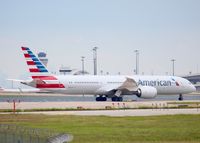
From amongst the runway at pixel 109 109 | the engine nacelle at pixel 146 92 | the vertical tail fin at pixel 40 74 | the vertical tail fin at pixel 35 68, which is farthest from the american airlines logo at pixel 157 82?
the runway at pixel 109 109

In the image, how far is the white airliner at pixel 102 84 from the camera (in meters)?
80.8

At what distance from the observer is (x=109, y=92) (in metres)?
84.8

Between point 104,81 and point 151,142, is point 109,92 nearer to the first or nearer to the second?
point 104,81

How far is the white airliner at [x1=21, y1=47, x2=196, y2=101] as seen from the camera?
80812 mm

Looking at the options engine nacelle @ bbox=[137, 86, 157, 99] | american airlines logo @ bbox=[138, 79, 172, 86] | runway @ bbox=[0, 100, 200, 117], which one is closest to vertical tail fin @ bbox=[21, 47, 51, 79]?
engine nacelle @ bbox=[137, 86, 157, 99]

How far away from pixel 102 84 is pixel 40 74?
30.5 feet

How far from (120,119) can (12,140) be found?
24739 millimetres

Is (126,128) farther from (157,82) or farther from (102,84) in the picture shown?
(157,82)

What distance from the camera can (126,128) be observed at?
3622 centimetres

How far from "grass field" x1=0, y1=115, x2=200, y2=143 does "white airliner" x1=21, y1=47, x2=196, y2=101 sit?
1435 inches

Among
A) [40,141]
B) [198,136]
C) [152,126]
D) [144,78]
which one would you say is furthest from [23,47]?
[40,141]

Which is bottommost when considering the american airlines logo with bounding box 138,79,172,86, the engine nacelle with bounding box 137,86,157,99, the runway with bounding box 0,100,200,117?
the runway with bounding box 0,100,200,117

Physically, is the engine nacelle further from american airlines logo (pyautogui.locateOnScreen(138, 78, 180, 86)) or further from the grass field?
the grass field

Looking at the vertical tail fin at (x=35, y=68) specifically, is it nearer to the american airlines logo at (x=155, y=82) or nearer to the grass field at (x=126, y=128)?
the american airlines logo at (x=155, y=82)
